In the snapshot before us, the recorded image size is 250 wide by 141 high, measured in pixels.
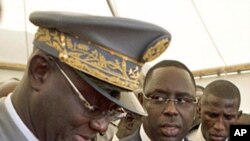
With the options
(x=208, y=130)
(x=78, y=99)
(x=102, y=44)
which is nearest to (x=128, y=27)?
(x=102, y=44)

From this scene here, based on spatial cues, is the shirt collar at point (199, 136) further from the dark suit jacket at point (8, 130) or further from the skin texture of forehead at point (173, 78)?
the dark suit jacket at point (8, 130)

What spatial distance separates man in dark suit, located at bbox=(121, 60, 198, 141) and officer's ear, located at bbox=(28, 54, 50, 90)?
3.16 ft

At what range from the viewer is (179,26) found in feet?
16.3

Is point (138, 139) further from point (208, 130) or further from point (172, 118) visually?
point (208, 130)

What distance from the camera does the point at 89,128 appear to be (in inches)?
35.0

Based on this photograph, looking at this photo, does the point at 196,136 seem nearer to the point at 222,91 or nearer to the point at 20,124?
the point at 222,91

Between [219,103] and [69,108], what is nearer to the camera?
[69,108]

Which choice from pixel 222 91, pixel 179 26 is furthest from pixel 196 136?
pixel 179 26

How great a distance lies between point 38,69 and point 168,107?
0.97m

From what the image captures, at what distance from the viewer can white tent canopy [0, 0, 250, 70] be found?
4691 mm

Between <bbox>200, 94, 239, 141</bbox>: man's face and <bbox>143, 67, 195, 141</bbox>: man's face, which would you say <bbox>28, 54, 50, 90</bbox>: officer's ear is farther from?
<bbox>200, 94, 239, 141</bbox>: man's face

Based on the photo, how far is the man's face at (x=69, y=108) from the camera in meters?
0.88

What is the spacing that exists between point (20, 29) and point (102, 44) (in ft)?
13.9

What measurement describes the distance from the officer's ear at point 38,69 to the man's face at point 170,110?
3.16 ft
